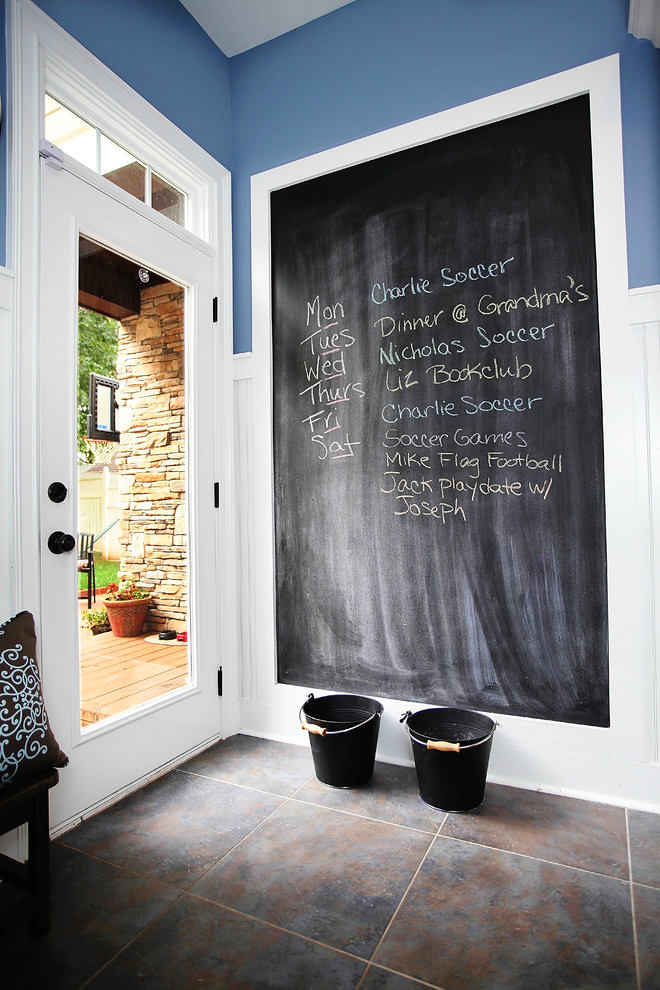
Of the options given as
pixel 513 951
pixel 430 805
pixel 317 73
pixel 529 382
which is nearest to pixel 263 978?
pixel 513 951

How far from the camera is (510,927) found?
1386mm

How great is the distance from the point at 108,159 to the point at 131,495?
123 cm

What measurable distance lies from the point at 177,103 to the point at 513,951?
305cm

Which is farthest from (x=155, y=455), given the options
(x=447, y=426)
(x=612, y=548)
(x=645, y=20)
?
(x=645, y=20)

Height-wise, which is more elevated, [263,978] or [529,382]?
[529,382]

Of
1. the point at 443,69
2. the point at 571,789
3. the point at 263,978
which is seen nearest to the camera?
the point at 263,978

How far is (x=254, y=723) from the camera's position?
257 cm

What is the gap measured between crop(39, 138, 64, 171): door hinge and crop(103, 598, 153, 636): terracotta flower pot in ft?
4.79

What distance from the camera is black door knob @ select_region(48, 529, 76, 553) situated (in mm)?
1796

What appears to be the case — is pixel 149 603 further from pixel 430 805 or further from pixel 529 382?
pixel 529 382

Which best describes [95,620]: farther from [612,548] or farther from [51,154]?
[612,548]

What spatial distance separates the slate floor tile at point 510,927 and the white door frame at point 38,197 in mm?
1279

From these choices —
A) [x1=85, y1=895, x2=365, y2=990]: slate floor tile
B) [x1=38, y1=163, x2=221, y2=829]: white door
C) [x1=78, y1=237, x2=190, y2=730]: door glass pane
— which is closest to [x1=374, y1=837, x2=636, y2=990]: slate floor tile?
[x1=85, y1=895, x2=365, y2=990]: slate floor tile

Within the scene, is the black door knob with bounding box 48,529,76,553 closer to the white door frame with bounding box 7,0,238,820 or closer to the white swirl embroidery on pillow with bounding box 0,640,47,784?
the white door frame with bounding box 7,0,238,820
